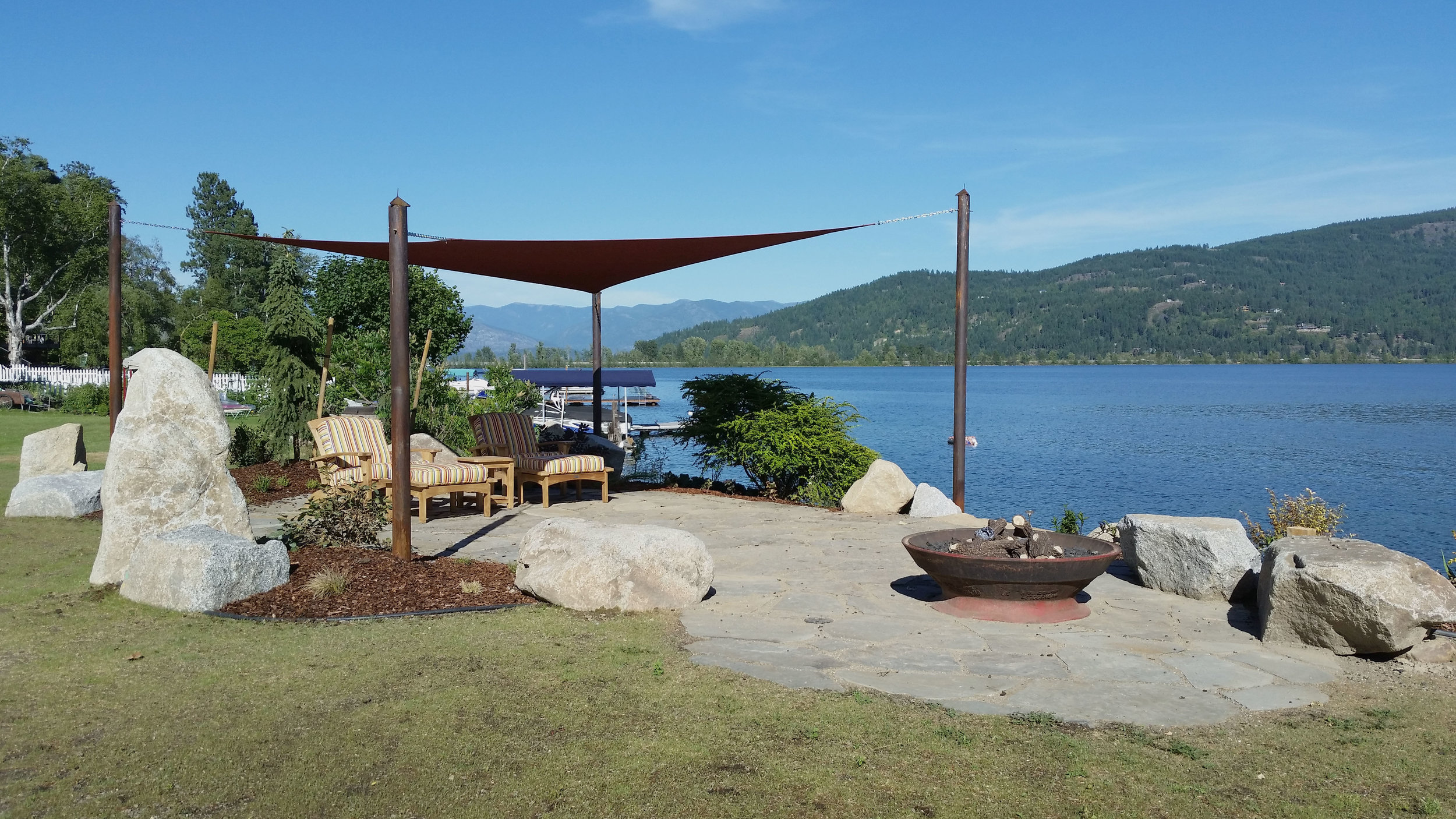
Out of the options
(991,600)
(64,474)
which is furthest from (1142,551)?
(64,474)

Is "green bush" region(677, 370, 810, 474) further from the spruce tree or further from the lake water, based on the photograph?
the spruce tree

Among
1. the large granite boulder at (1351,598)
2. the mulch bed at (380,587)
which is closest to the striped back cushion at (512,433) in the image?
the mulch bed at (380,587)

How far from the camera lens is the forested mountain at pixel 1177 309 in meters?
114

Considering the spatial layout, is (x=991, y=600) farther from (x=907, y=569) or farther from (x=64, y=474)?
(x=64, y=474)

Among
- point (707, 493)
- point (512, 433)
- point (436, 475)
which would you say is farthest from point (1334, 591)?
point (512, 433)

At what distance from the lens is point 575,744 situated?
2900 millimetres

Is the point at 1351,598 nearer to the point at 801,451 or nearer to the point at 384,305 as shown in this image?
the point at 801,451

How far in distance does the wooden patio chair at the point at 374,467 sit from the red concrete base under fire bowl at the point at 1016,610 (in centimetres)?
392

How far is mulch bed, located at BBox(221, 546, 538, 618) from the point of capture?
4.48m

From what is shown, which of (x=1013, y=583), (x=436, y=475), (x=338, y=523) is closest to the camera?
(x=1013, y=583)

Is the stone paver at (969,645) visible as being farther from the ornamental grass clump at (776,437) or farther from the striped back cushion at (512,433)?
the ornamental grass clump at (776,437)

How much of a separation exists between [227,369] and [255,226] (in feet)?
60.5

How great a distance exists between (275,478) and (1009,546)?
7023 mm

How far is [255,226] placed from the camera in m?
48.3
